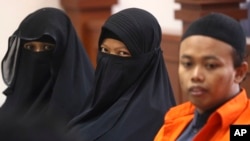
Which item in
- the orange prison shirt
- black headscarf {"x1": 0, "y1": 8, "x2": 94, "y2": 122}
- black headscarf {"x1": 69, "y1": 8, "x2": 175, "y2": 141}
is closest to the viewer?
the orange prison shirt

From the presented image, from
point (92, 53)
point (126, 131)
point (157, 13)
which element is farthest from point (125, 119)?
point (157, 13)

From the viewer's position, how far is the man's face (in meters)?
1.42

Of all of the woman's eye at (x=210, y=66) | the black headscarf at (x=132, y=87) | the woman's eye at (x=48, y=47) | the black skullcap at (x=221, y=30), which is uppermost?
the black skullcap at (x=221, y=30)

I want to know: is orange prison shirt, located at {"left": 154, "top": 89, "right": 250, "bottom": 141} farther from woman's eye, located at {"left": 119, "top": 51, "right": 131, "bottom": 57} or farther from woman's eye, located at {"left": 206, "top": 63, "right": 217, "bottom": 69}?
woman's eye, located at {"left": 119, "top": 51, "right": 131, "bottom": 57}

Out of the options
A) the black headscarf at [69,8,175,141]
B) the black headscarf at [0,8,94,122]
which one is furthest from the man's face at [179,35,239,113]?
the black headscarf at [0,8,94,122]

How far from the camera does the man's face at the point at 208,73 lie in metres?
1.42

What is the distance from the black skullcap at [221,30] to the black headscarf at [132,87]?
2.34ft

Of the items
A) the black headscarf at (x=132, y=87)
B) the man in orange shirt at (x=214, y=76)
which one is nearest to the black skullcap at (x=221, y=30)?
the man in orange shirt at (x=214, y=76)

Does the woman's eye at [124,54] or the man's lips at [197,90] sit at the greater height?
the woman's eye at [124,54]

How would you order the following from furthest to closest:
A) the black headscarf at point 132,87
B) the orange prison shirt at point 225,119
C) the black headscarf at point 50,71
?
1. the black headscarf at point 50,71
2. the black headscarf at point 132,87
3. the orange prison shirt at point 225,119

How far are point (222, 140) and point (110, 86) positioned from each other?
95 centimetres

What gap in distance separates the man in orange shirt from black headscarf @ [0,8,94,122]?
3.47 feet

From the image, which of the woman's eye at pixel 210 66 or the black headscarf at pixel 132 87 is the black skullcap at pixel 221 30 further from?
the black headscarf at pixel 132 87

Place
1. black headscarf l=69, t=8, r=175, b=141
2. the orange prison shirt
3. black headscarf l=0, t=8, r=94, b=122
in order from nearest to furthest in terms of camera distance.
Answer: the orange prison shirt, black headscarf l=69, t=8, r=175, b=141, black headscarf l=0, t=8, r=94, b=122
